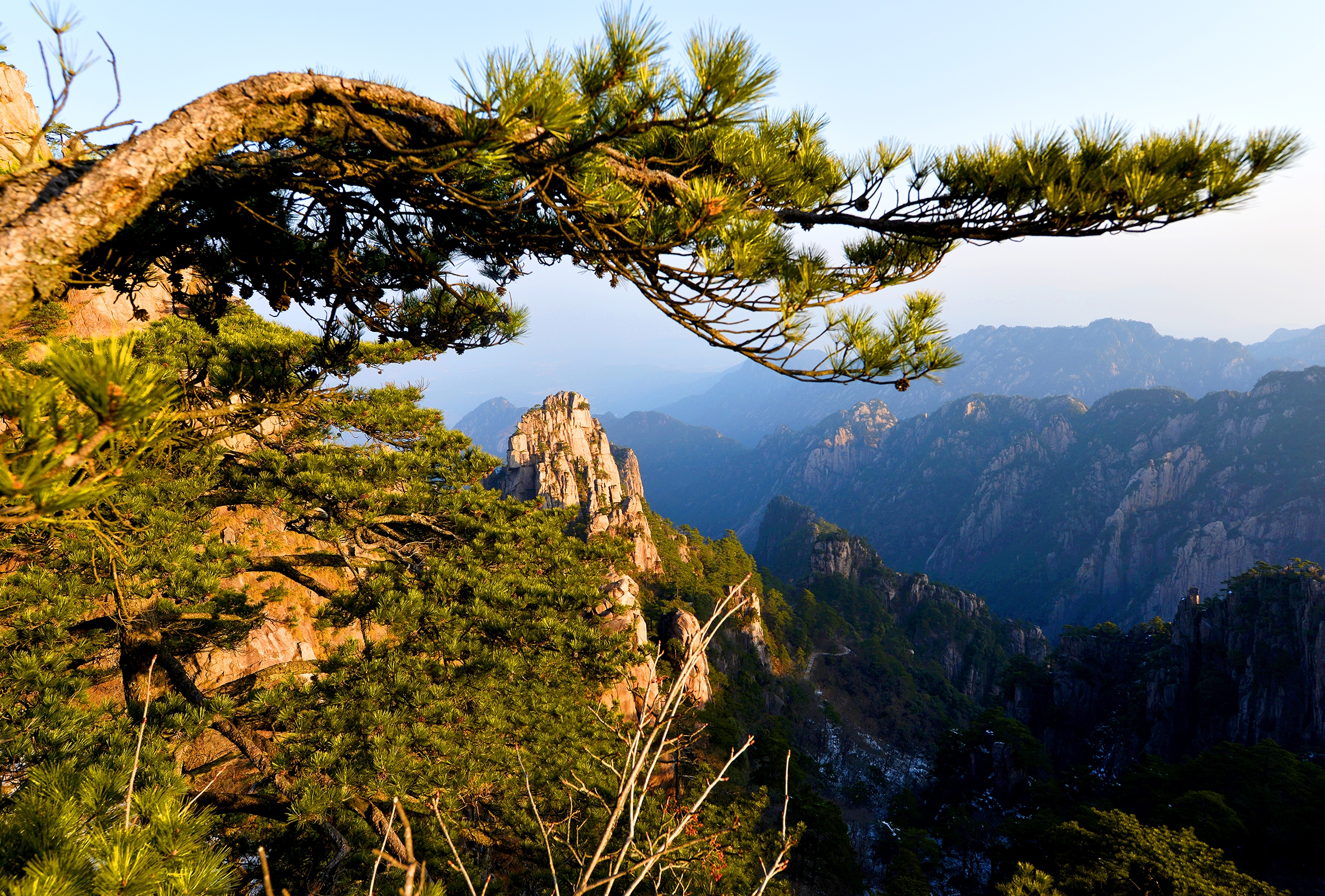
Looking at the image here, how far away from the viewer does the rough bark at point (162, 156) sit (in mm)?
1622

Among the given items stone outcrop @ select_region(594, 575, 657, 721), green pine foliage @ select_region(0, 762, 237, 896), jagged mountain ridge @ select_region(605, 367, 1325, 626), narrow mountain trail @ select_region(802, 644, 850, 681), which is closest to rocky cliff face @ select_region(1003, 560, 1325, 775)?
narrow mountain trail @ select_region(802, 644, 850, 681)

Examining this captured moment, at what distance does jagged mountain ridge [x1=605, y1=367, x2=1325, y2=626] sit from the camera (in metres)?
80.5

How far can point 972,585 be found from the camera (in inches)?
4365

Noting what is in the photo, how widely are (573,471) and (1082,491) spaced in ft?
363

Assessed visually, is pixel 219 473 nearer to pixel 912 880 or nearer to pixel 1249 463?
pixel 912 880

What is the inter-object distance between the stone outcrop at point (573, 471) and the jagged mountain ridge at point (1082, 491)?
8621 centimetres

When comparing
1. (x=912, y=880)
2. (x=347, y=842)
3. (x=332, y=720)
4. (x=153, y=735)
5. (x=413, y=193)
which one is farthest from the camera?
(x=912, y=880)

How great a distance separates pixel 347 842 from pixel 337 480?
13.0 ft

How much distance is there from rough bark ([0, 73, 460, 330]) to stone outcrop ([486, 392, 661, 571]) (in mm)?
42878

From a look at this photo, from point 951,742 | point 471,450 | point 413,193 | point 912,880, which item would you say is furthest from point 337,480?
point 951,742

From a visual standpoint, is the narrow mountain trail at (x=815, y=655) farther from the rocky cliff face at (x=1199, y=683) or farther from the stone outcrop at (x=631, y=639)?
the stone outcrop at (x=631, y=639)

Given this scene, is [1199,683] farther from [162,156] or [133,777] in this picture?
[162,156]

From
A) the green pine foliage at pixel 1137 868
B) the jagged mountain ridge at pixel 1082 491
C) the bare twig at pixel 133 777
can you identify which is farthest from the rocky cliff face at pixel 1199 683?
the bare twig at pixel 133 777

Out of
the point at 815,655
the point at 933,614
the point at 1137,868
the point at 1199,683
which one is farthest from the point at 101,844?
the point at 933,614
